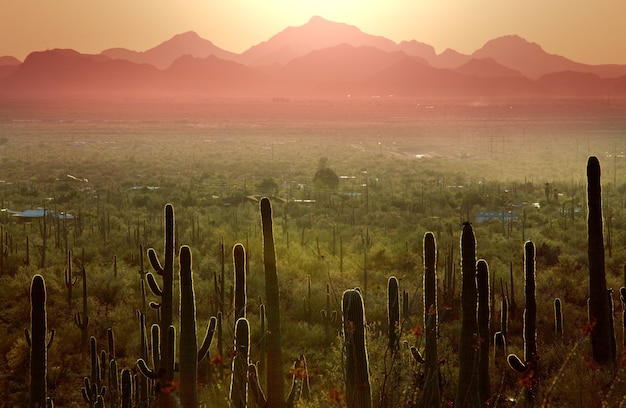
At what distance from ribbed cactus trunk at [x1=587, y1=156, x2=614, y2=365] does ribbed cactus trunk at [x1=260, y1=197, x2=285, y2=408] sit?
6.22 meters

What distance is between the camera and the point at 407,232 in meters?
42.6

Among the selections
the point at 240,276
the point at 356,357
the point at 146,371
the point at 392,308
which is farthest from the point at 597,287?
the point at 146,371

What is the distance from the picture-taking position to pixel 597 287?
15602mm

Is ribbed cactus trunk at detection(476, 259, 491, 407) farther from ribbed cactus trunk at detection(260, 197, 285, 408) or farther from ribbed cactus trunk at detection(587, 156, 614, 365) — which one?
ribbed cactus trunk at detection(260, 197, 285, 408)

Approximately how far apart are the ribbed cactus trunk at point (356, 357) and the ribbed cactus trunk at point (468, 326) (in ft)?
6.75

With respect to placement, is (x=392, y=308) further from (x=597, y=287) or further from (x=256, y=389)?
(x=256, y=389)

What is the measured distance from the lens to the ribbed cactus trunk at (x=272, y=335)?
12.0 metres

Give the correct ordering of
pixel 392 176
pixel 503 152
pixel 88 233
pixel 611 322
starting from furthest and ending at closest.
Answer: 1. pixel 503 152
2. pixel 392 176
3. pixel 88 233
4. pixel 611 322

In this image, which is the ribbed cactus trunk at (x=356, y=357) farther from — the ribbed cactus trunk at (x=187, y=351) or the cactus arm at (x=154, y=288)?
the cactus arm at (x=154, y=288)

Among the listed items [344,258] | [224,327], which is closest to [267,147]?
[344,258]

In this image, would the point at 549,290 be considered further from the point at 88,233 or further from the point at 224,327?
the point at 88,233

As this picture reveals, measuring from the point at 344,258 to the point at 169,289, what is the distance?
18942 millimetres

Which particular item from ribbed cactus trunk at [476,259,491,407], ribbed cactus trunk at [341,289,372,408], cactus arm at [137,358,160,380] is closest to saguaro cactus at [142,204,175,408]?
cactus arm at [137,358,160,380]

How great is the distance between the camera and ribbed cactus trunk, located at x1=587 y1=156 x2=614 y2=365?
51.1 ft
